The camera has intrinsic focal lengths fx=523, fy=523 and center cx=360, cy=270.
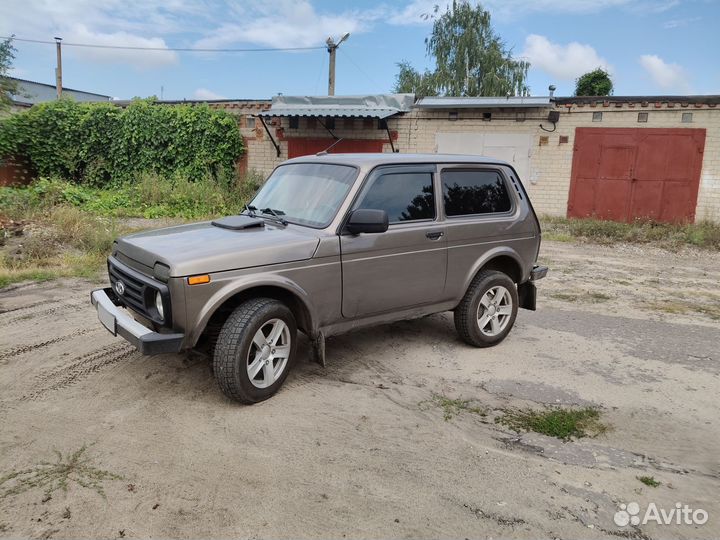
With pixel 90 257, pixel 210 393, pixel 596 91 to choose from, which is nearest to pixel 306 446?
pixel 210 393

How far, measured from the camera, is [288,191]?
4.68m

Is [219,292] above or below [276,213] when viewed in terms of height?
below

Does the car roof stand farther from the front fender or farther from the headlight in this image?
the headlight

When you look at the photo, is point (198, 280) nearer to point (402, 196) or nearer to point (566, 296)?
point (402, 196)

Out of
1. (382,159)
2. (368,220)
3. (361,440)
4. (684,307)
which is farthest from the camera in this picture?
(684,307)

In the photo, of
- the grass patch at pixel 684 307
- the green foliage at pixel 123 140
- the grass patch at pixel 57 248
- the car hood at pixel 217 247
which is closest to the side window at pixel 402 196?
the car hood at pixel 217 247

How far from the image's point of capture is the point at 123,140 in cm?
1697

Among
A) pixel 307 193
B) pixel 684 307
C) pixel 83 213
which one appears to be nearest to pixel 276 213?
pixel 307 193

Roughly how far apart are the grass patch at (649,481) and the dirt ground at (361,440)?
0.03 metres

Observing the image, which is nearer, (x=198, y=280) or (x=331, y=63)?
(x=198, y=280)

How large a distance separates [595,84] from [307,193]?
24.6m

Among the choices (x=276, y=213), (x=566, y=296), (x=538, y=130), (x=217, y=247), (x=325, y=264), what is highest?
(x=538, y=130)

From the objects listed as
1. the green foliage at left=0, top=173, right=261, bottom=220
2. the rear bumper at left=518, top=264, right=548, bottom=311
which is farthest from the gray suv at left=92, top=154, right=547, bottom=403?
the green foliage at left=0, top=173, right=261, bottom=220

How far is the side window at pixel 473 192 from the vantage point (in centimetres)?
489
